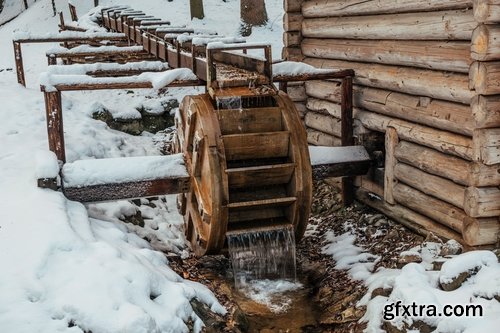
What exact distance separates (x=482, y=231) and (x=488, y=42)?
5.94 feet

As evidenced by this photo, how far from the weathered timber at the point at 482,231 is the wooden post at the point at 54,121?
453 cm

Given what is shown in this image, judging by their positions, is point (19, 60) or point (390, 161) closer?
point (390, 161)

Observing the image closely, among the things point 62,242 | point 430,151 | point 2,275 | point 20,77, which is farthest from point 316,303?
point 20,77

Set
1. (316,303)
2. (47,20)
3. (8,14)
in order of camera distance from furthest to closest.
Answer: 1. (8,14)
2. (47,20)
3. (316,303)

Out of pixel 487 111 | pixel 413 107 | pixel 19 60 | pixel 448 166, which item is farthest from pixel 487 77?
pixel 19 60

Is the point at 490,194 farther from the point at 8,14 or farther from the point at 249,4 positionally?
the point at 8,14

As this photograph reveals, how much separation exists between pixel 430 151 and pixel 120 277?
3.60 m

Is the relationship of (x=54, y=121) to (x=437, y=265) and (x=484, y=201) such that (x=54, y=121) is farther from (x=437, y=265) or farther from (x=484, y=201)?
(x=484, y=201)

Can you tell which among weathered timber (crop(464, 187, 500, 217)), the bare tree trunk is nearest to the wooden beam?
weathered timber (crop(464, 187, 500, 217))

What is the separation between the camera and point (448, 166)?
19.7 ft

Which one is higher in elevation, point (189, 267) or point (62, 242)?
point (62, 242)

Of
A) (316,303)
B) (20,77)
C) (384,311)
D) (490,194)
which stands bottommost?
(316,303)

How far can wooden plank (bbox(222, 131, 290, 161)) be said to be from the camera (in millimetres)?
6535

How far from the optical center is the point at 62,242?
5219 mm
